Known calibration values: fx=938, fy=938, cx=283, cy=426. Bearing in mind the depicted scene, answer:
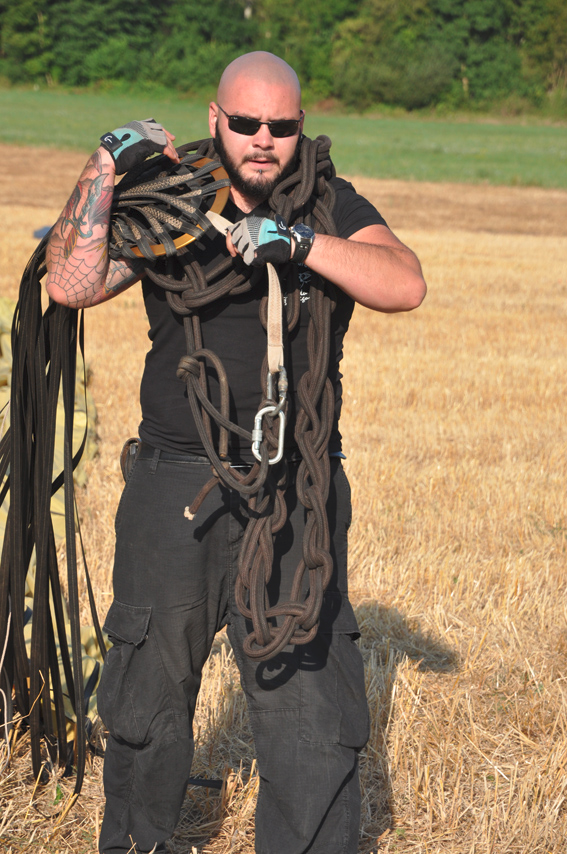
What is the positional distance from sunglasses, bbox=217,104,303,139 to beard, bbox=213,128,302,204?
64mm

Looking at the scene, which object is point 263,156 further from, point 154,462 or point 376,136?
point 376,136

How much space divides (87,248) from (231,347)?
475mm

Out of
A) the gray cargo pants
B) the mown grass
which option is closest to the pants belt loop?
the gray cargo pants

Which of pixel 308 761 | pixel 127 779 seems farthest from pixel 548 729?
pixel 127 779

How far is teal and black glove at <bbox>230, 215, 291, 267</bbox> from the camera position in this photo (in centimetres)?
232

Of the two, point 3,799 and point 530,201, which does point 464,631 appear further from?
point 530,201

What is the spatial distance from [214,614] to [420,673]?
→ 159cm

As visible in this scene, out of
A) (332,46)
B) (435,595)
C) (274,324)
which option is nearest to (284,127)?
(274,324)

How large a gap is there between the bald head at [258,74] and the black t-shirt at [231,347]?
325 mm

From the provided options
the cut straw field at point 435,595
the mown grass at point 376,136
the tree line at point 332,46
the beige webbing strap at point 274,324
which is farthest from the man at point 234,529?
the tree line at point 332,46

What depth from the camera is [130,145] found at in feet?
8.05

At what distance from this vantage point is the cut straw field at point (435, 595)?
3133 mm

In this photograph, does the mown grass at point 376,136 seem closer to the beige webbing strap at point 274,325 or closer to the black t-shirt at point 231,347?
the black t-shirt at point 231,347

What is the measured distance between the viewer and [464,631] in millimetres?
4379
